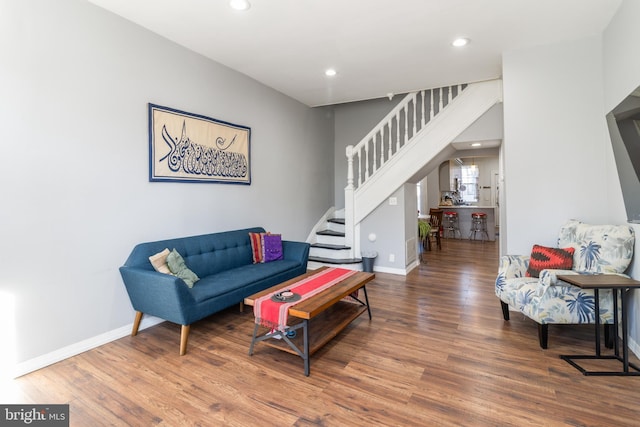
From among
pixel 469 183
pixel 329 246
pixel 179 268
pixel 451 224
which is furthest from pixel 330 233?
pixel 469 183

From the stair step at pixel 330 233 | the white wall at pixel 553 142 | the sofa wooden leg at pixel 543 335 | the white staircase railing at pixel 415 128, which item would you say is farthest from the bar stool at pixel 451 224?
the sofa wooden leg at pixel 543 335

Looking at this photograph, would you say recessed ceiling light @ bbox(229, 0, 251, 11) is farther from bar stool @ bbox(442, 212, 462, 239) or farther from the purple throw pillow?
bar stool @ bbox(442, 212, 462, 239)

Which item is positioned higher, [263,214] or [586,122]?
[586,122]

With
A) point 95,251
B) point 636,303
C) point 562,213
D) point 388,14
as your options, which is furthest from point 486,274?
point 95,251

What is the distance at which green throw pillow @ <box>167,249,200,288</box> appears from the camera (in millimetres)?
2809

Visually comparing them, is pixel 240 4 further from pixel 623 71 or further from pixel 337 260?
pixel 337 260

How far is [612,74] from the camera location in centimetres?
275

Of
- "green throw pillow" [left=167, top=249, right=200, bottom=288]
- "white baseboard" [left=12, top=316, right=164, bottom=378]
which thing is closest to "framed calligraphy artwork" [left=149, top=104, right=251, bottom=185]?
"green throw pillow" [left=167, top=249, right=200, bottom=288]

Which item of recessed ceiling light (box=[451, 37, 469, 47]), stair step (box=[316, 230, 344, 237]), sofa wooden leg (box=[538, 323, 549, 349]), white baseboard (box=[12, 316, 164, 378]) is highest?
recessed ceiling light (box=[451, 37, 469, 47])

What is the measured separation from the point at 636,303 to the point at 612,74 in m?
1.98

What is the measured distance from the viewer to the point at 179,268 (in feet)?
9.31

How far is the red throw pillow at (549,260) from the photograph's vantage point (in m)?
2.71

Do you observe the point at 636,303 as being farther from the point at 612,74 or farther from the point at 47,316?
the point at 47,316

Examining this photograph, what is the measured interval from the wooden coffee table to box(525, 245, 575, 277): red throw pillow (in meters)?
1.51
